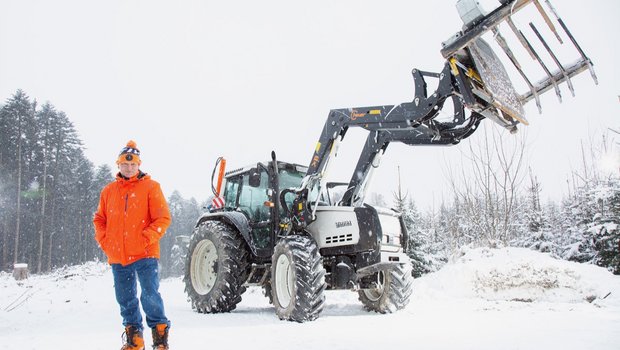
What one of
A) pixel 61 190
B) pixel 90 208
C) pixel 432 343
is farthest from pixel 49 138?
pixel 432 343

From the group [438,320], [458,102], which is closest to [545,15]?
[458,102]

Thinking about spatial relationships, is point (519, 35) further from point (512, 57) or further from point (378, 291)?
point (378, 291)

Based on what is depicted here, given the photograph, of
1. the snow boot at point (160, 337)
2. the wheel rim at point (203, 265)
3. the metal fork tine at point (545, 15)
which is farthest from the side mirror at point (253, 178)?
the metal fork tine at point (545, 15)

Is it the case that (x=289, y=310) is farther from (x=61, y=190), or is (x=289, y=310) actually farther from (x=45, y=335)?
(x=61, y=190)

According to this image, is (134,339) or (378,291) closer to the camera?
(134,339)

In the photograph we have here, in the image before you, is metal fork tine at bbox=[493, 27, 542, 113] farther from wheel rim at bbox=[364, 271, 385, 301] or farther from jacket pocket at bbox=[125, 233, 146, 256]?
jacket pocket at bbox=[125, 233, 146, 256]

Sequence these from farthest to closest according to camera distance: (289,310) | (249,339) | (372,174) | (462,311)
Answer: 1. (372,174)
2. (462,311)
3. (289,310)
4. (249,339)

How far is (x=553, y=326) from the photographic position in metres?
4.77

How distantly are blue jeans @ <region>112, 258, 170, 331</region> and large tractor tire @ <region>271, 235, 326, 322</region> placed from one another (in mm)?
2146

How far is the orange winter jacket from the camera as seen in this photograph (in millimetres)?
3777

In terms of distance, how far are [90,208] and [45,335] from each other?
132 feet

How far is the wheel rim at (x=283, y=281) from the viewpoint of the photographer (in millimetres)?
6344

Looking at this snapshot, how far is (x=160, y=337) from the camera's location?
3744mm

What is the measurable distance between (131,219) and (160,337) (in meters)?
1.02
